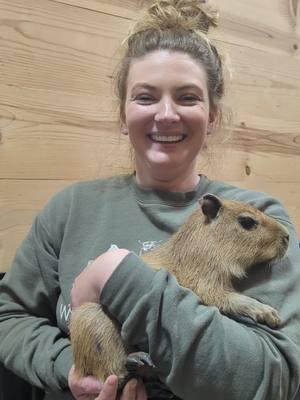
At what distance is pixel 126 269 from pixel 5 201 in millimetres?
637

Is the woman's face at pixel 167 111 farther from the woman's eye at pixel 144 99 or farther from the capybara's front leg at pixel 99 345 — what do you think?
the capybara's front leg at pixel 99 345

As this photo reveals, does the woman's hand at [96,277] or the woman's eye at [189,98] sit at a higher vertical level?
the woman's eye at [189,98]

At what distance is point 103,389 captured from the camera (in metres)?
0.94

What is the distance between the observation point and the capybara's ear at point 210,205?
1070 mm

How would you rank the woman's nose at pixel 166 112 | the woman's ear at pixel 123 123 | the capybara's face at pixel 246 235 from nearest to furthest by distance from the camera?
the capybara's face at pixel 246 235 < the woman's nose at pixel 166 112 < the woman's ear at pixel 123 123

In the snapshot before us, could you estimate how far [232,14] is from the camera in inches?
74.1

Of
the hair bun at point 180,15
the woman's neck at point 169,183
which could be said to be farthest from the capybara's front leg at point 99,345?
the hair bun at point 180,15

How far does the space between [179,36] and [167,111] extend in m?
0.22

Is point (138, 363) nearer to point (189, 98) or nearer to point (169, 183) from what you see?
point (169, 183)

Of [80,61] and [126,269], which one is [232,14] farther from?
[126,269]

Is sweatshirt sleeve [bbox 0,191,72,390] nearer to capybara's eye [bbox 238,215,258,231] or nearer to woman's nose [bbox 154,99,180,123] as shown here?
woman's nose [bbox 154,99,180,123]

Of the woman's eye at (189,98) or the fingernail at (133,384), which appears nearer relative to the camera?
the fingernail at (133,384)

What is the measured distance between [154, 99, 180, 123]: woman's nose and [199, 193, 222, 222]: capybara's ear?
0.21 metres

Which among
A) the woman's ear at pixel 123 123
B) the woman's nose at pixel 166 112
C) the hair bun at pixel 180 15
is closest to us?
the woman's nose at pixel 166 112
